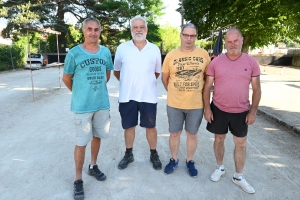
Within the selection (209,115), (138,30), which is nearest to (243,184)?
(209,115)

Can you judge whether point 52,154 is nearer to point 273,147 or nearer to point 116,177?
point 116,177

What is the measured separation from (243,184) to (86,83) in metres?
2.06

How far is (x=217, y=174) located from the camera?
2826mm

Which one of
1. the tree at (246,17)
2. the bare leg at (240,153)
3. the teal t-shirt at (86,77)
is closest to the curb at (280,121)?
the bare leg at (240,153)

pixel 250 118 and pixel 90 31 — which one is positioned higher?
pixel 90 31

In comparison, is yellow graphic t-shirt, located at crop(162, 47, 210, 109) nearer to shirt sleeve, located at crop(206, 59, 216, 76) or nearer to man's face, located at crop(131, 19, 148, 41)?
shirt sleeve, located at crop(206, 59, 216, 76)

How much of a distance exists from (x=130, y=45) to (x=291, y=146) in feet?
10.2

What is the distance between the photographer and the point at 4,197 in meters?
2.44

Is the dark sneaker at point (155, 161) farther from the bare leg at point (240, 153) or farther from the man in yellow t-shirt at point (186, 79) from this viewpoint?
the bare leg at point (240, 153)

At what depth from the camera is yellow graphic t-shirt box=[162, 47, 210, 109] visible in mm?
2650

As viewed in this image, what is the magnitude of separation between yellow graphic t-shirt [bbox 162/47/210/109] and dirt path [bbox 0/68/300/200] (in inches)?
37.3

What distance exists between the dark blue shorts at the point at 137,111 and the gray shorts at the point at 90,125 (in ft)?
1.12

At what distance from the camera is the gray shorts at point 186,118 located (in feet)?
9.15

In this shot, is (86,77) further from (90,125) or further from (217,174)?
(217,174)
